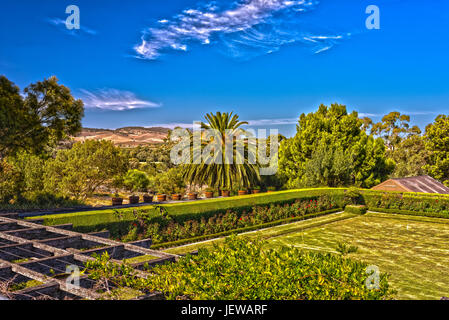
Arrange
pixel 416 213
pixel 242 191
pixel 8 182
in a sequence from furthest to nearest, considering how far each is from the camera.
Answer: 1. pixel 242 191
2. pixel 416 213
3. pixel 8 182

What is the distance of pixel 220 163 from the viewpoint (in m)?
34.5

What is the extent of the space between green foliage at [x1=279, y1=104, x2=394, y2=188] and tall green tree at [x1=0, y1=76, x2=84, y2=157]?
24005 mm

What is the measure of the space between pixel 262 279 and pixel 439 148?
50.6 metres

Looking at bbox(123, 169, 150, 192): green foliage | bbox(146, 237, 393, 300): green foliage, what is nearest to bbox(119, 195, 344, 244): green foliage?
bbox(146, 237, 393, 300): green foliage

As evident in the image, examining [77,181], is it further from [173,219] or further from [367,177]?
[367,177]

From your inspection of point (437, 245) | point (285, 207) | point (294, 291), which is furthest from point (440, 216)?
point (294, 291)

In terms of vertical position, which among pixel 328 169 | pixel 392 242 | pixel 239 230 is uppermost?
pixel 328 169

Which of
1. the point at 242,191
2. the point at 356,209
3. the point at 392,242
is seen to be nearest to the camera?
the point at 392,242

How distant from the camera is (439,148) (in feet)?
151

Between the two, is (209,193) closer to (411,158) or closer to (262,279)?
(262,279)

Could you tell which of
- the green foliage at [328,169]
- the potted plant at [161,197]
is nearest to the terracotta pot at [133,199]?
the potted plant at [161,197]

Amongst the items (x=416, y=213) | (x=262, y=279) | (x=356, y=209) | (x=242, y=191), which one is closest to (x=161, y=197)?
(x=242, y=191)

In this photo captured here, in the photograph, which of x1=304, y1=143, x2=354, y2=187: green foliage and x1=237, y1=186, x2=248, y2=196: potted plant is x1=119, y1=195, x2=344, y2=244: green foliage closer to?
x1=304, y1=143, x2=354, y2=187: green foliage
